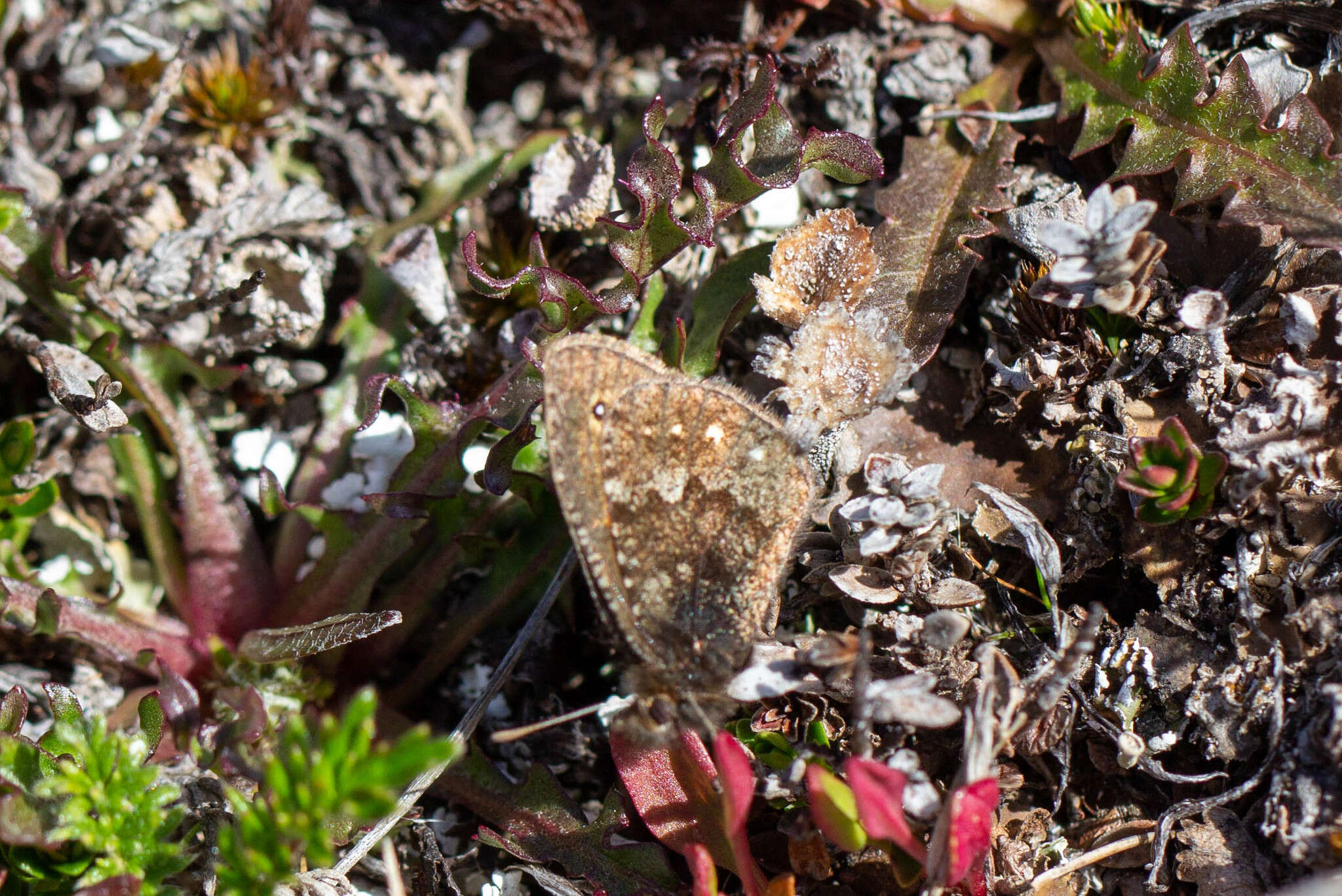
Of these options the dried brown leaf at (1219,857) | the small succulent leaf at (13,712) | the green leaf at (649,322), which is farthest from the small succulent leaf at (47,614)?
the dried brown leaf at (1219,857)

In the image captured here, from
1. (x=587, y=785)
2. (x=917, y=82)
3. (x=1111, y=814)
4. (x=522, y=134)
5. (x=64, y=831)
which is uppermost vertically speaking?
(x=917, y=82)

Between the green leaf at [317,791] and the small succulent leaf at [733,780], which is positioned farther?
the small succulent leaf at [733,780]

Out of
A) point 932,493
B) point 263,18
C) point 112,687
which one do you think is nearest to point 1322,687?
point 932,493

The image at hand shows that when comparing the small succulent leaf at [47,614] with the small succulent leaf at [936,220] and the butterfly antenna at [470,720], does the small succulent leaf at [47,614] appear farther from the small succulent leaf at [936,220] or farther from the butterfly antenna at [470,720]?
the small succulent leaf at [936,220]

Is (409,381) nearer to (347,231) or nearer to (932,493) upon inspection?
(347,231)

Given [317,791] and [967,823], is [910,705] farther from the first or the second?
[317,791]

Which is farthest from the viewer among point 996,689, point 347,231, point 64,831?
point 347,231


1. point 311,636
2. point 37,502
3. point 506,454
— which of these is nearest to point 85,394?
point 37,502
